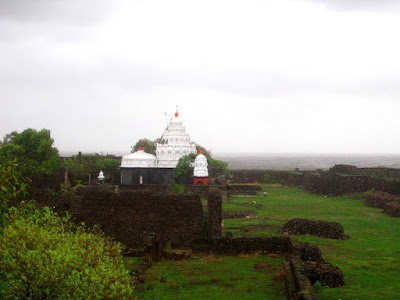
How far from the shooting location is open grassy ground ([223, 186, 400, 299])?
14.1 m

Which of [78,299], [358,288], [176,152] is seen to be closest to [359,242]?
[358,288]

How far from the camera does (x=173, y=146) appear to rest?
4991 cm

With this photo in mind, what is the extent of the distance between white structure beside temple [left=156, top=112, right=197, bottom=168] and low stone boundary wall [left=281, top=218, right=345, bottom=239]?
82.7ft

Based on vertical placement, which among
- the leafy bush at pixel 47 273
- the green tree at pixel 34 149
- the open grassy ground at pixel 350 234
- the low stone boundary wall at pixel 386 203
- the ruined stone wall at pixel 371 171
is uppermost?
the green tree at pixel 34 149

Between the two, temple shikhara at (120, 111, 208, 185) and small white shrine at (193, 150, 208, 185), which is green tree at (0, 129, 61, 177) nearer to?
temple shikhara at (120, 111, 208, 185)

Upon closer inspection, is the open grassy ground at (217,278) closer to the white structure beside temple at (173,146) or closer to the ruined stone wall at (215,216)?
the ruined stone wall at (215,216)

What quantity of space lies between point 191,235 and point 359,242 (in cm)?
652

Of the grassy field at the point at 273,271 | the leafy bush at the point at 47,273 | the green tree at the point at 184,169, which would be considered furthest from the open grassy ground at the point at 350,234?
the green tree at the point at 184,169

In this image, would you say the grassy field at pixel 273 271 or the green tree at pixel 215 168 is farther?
the green tree at pixel 215 168

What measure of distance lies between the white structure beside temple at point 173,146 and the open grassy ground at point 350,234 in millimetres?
9362

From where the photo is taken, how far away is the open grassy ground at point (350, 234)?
14117 mm

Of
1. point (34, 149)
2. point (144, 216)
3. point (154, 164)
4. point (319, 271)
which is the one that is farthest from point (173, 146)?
point (319, 271)

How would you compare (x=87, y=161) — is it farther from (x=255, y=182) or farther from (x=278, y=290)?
(x=278, y=290)

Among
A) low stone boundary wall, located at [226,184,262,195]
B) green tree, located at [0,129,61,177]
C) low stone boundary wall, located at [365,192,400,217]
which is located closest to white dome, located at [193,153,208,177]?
low stone boundary wall, located at [226,184,262,195]
